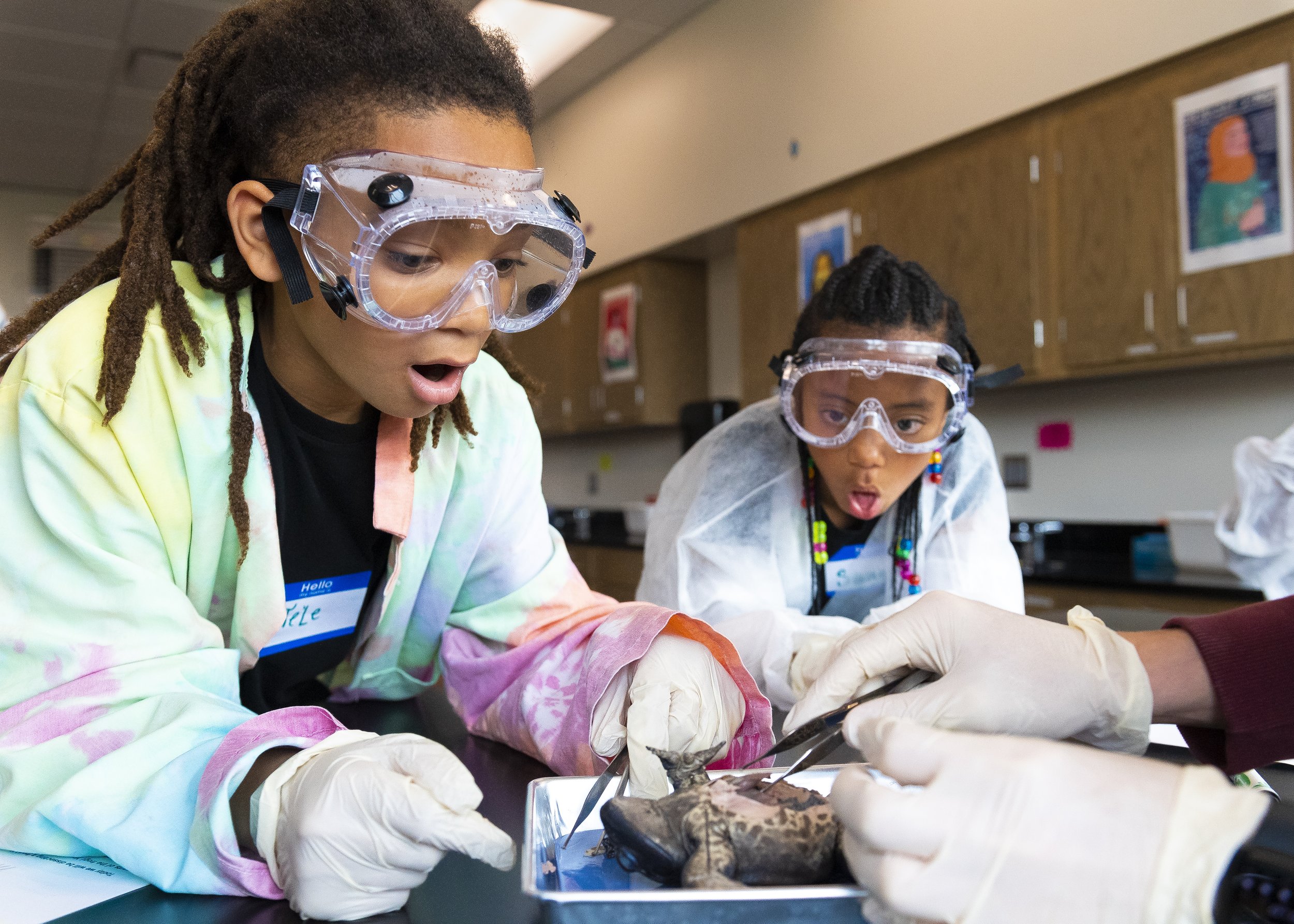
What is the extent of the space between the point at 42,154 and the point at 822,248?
538cm

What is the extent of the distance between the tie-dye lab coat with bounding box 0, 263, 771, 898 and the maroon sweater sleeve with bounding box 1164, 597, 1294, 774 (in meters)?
0.44

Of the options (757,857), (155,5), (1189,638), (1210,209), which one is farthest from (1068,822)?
(155,5)

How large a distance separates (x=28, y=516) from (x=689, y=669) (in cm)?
62

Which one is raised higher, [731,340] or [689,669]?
[731,340]

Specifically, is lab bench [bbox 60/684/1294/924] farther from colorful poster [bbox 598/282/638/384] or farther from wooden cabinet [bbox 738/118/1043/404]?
colorful poster [bbox 598/282/638/384]

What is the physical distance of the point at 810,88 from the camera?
14.2 feet

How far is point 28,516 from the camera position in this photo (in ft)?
2.82

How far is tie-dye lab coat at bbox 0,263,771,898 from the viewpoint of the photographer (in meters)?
0.75

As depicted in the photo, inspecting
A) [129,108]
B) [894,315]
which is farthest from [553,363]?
[894,315]

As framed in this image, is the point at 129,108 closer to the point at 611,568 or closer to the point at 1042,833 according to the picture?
the point at 611,568

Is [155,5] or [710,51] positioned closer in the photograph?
[155,5]

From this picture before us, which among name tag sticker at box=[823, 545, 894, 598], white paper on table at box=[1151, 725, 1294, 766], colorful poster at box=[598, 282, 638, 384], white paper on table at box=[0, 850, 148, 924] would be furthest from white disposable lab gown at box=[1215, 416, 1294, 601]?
colorful poster at box=[598, 282, 638, 384]

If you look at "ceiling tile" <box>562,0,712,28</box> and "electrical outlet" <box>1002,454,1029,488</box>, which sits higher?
"ceiling tile" <box>562,0,712,28</box>

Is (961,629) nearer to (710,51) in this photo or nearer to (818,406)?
(818,406)
